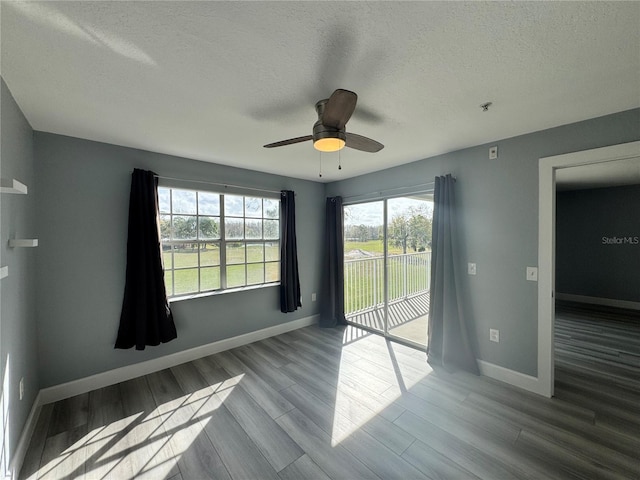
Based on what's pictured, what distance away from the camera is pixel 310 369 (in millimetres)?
2799

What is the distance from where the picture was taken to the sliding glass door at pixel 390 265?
11.7 ft

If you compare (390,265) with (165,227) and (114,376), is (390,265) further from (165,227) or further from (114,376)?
(114,376)

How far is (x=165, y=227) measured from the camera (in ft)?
9.61

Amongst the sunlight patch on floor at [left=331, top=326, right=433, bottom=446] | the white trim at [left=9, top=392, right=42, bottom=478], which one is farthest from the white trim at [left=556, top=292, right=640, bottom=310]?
the white trim at [left=9, top=392, right=42, bottom=478]

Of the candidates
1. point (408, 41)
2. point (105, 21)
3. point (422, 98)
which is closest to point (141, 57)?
point (105, 21)

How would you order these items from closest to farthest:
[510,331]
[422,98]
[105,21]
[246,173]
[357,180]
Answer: [105,21] < [422,98] < [510,331] < [246,173] < [357,180]

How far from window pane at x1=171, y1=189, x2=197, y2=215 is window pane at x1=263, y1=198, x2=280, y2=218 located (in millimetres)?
977

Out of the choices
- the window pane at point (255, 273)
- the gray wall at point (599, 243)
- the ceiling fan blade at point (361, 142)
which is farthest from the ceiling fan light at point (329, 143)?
the gray wall at point (599, 243)

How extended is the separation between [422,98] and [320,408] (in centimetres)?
250

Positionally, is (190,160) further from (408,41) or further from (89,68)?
(408,41)

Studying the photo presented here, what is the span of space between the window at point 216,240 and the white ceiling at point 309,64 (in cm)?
98

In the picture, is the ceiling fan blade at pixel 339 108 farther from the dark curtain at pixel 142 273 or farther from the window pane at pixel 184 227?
the window pane at pixel 184 227

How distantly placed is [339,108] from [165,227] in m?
2.44

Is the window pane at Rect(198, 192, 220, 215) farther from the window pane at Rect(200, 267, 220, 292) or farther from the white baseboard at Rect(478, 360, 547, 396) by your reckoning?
the white baseboard at Rect(478, 360, 547, 396)
